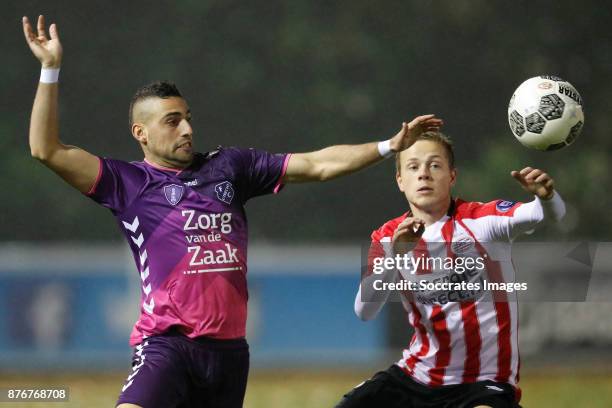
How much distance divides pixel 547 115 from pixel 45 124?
95.4 inches

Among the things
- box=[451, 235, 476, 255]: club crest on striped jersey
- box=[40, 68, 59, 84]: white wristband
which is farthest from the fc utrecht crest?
box=[451, 235, 476, 255]: club crest on striped jersey

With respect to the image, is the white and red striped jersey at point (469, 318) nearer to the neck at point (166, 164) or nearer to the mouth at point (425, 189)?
the mouth at point (425, 189)

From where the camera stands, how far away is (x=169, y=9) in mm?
13000

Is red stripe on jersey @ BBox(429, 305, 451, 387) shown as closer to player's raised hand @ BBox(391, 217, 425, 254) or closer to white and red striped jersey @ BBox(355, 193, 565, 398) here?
white and red striped jersey @ BBox(355, 193, 565, 398)

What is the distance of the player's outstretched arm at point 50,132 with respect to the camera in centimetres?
486

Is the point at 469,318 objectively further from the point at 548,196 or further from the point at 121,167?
the point at 121,167

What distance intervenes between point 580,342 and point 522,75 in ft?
13.8

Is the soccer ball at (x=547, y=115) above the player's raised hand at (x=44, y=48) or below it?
below

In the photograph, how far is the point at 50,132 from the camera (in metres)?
4.87

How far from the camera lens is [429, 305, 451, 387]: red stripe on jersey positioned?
5199 millimetres

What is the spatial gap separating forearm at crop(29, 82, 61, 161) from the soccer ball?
7.48ft

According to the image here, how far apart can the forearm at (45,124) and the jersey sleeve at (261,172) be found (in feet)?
3.08

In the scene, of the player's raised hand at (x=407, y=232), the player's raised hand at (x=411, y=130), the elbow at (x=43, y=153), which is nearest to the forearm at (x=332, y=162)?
the player's raised hand at (x=411, y=130)

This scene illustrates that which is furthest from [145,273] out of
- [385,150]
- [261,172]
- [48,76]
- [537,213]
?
[537,213]
